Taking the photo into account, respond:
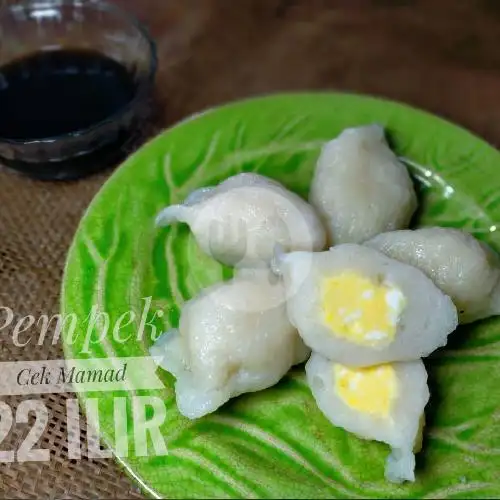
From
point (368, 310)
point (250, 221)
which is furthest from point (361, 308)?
point (250, 221)

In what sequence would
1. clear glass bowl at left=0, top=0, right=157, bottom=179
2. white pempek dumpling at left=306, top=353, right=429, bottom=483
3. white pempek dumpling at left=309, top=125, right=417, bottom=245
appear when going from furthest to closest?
clear glass bowl at left=0, top=0, right=157, bottom=179 < white pempek dumpling at left=309, top=125, right=417, bottom=245 < white pempek dumpling at left=306, top=353, right=429, bottom=483

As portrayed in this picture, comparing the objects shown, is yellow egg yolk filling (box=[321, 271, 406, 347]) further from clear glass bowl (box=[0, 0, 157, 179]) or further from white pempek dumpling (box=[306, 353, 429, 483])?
clear glass bowl (box=[0, 0, 157, 179])

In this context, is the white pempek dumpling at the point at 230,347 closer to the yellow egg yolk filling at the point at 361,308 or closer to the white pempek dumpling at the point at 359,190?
the yellow egg yolk filling at the point at 361,308

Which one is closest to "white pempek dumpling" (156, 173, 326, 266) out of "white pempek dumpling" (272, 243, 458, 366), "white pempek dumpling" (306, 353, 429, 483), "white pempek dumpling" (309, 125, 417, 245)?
"white pempek dumpling" (309, 125, 417, 245)

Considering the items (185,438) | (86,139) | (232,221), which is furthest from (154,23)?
(185,438)

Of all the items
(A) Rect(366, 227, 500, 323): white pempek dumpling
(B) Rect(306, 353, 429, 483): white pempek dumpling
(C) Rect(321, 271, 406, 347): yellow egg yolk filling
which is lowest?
(B) Rect(306, 353, 429, 483): white pempek dumpling

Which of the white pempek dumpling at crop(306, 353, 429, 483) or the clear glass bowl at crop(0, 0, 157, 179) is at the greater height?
the clear glass bowl at crop(0, 0, 157, 179)
